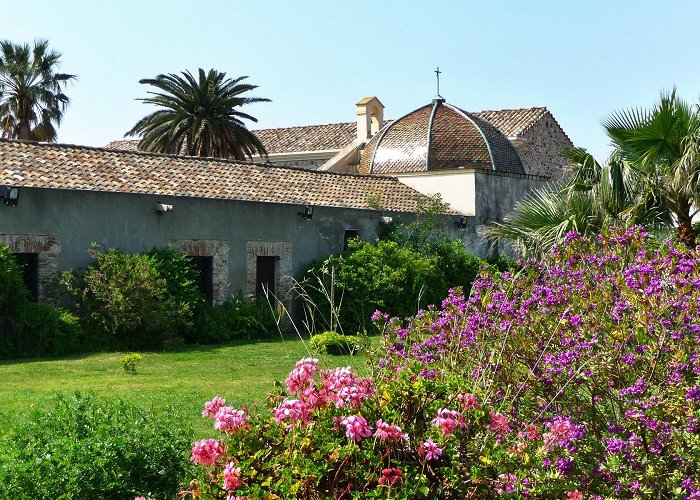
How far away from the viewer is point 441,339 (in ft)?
23.8

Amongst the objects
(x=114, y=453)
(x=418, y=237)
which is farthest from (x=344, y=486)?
(x=418, y=237)

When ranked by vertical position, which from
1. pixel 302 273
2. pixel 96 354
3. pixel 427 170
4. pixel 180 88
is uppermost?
pixel 180 88

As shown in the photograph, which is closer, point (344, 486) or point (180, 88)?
point (344, 486)

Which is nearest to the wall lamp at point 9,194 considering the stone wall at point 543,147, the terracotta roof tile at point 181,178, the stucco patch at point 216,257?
the terracotta roof tile at point 181,178

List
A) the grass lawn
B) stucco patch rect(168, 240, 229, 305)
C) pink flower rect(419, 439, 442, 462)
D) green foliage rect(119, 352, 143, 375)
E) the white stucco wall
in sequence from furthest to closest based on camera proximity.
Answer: the white stucco wall < stucco patch rect(168, 240, 229, 305) < green foliage rect(119, 352, 143, 375) < the grass lawn < pink flower rect(419, 439, 442, 462)

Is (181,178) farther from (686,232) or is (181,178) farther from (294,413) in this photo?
(294,413)

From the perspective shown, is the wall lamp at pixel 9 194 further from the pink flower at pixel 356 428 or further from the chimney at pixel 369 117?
the chimney at pixel 369 117

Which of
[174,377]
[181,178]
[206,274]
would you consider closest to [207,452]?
[174,377]

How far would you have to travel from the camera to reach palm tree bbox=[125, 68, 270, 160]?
3631 cm

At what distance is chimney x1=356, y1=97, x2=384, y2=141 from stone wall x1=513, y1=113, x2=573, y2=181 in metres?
6.15

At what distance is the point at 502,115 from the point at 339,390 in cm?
4193

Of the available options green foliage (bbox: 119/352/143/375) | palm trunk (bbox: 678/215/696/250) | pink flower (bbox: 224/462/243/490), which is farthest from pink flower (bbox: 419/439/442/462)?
green foliage (bbox: 119/352/143/375)

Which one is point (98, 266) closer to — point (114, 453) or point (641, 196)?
point (641, 196)

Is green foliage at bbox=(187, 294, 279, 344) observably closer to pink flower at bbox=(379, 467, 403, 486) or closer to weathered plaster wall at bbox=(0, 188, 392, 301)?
weathered plaster wall at bbox=(0, 188, 392, 301)
